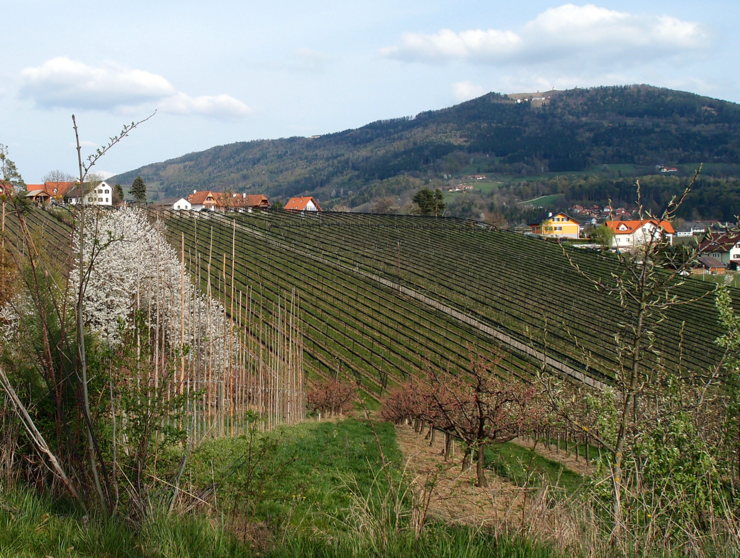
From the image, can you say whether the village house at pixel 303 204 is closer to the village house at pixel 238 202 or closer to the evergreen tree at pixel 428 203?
the village house at pixel 238 202

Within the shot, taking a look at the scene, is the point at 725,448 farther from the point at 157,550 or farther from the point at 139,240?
the point at 139,240

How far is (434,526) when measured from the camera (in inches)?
144

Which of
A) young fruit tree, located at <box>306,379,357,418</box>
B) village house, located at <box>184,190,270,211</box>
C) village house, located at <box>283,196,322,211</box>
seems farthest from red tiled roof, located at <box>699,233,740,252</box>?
village house, located at <box>283,196,322,211</box>

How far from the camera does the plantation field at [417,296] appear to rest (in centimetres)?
2786

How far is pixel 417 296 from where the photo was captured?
36500 millimetres

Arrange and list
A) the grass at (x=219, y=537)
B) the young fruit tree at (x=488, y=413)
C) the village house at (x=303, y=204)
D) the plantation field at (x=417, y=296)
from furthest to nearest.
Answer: the village house at (x=303, y=204) → the plantation field at (x=417, y=296) → the young fruit tree at (x=488, y=413) → the grass at (x=219, y=537)

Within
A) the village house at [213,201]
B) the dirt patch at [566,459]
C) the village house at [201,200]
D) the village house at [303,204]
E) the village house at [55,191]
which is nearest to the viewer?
the village house at [55,191]

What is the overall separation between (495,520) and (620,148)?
199m

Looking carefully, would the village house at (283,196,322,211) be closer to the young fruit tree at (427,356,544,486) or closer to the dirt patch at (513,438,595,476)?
the dirt patch at (513,438,595,476)

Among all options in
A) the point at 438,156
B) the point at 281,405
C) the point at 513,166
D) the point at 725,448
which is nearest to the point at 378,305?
the point at 281,405

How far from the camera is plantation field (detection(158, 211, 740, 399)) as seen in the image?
2786 centimetres

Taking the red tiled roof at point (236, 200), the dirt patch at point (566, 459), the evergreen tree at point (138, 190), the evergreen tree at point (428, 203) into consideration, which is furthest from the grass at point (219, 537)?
the evergreen tree at point (428, 203)

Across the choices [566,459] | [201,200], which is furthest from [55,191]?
[201,200]

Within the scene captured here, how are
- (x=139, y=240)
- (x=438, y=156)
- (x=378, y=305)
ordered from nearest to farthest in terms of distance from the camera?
(x=139, y=240)
(x=378, y=305)
(x=438, y=156)
